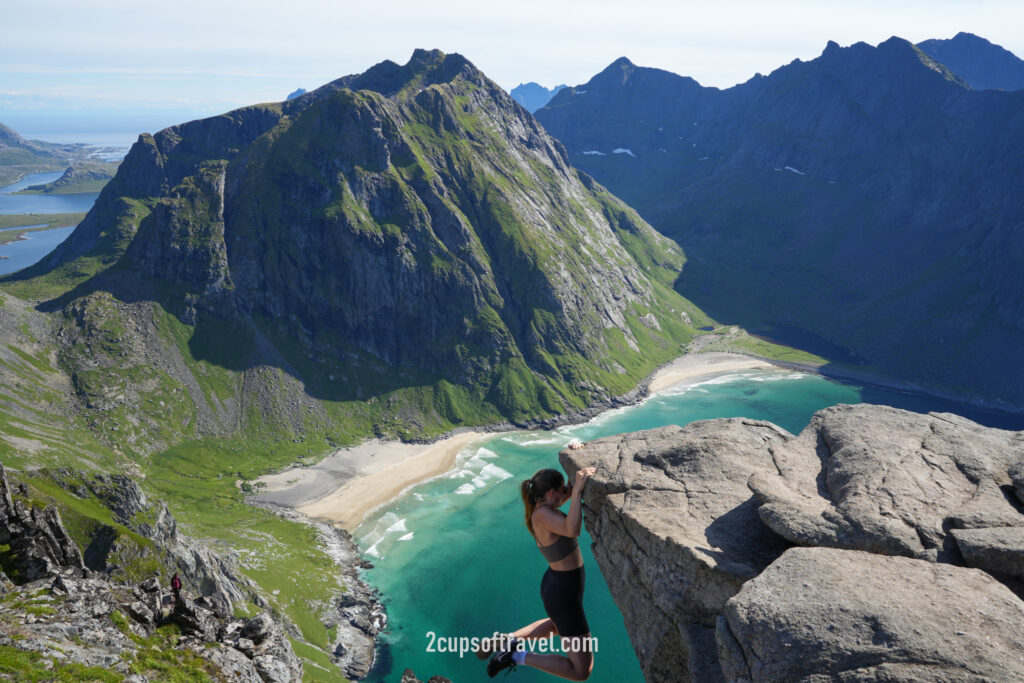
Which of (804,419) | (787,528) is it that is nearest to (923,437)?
(787,528)

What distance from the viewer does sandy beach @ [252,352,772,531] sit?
463ft

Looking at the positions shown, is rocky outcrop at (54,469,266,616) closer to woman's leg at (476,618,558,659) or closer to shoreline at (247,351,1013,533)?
shoreline at (247,351,1013,533)

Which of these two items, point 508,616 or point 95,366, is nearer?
point 508,616

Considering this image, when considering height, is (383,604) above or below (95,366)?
below

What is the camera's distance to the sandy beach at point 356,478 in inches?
5551

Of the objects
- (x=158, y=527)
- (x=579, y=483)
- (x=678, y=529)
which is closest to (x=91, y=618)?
(x=579, y=483)

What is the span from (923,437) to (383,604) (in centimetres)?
10433

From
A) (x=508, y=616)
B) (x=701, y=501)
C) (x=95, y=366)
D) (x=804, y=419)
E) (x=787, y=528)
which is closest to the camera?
(x=787, y=528)

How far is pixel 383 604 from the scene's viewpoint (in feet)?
347

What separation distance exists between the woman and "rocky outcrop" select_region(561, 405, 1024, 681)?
3.30 m

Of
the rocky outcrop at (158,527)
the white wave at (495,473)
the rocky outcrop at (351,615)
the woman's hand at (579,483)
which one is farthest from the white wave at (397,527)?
the woman's hand at (579,483)

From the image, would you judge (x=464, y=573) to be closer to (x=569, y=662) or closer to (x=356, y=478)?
(x=356, y=478)

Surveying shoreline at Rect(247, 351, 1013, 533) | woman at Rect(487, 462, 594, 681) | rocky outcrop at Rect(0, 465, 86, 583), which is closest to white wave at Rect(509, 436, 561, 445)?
shoreline at Rect(247, 351, 1013, 533)

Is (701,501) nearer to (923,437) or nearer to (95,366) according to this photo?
(923,437)
